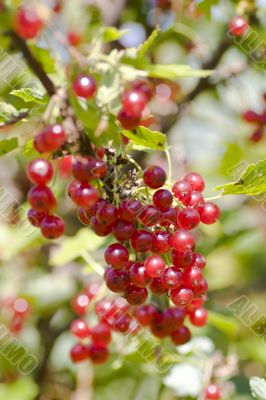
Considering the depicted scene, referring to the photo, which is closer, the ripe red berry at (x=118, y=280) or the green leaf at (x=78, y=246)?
the ripe red berry at (x=118, y=280)

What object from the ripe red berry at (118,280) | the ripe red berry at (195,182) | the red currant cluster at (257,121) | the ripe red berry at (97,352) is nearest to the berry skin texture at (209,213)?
the ripe red berry at (195,182)

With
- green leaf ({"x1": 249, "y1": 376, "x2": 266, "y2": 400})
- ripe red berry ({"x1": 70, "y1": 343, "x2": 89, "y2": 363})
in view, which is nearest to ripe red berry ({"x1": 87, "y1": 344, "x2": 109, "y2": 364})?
ripe red berry ({"x1": 70, "y1": 343, "x2": 89, "y2": 363})

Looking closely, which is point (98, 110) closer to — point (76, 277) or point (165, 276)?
point (165, 276)

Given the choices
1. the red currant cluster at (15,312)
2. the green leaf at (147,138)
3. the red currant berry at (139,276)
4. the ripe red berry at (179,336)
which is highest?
the green leaf at (147,138)

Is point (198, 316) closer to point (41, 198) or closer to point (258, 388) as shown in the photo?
point (258, 388)

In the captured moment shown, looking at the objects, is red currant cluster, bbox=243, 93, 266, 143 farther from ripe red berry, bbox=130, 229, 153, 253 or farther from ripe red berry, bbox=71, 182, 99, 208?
ripe red berry, bbox=71, 182, 99, 208

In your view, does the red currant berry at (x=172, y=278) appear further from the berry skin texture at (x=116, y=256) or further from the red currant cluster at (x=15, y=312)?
the red currant cluster at (x=15, y=312)

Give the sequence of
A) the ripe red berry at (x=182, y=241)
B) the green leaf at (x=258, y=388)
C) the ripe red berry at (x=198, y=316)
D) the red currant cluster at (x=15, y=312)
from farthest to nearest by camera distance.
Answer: the red currant cluster at (x=15, y=312), the ripe red berry at (x=198, y=316), the green leaf at (x=258, y=388), the ripe red berry at (x=182, y=241)
